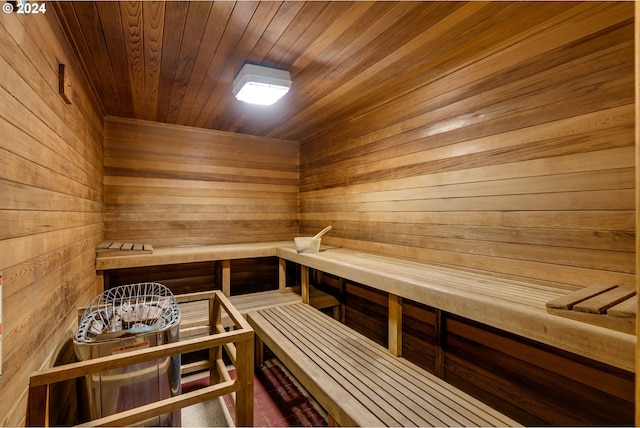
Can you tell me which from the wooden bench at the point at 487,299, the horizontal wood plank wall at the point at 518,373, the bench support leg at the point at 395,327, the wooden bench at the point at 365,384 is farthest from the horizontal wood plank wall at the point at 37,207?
the horizontal wood plank wall at the point at 518,373

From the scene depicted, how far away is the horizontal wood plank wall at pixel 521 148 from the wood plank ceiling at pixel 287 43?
0.04 metres

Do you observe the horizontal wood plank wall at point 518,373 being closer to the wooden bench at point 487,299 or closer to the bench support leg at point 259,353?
the wooden bench at point 487,299

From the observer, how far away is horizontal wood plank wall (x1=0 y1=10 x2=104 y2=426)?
3.34 ft

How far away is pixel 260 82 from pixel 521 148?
1.76m

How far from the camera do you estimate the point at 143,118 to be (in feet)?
10.8

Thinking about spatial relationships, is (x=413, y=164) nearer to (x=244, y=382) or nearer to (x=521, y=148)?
(x=521, y=148)

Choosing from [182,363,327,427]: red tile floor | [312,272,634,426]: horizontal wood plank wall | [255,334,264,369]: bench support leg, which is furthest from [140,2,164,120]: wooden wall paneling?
[312,272,634,426]: horizontal wood plank wall

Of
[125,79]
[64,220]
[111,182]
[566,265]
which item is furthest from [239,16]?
[111,182]

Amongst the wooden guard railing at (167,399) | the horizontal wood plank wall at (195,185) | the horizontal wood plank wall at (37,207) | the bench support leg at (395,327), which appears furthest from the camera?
the horizontal wood plank wall at (195,185)

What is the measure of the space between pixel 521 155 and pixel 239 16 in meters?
1.81

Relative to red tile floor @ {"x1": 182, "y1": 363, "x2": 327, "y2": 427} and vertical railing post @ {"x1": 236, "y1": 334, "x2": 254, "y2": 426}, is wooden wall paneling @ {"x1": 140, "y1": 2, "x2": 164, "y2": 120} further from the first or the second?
red tile floor @ {"x1": 182, "y1": 363, "x2": 327, "y2": 427}

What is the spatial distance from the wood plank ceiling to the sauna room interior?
14mm

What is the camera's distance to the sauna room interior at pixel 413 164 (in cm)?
121

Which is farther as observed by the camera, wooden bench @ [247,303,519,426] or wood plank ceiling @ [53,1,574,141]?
wood plank ceiling @ [53,1,574,141]
